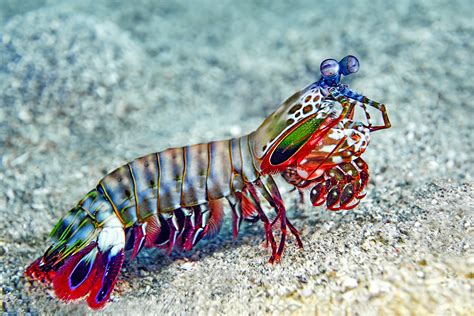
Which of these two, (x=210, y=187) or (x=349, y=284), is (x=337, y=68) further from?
(x=349, y=284)

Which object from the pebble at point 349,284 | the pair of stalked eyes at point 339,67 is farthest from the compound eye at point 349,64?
the pebble at point 349,284

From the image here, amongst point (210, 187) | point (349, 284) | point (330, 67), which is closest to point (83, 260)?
point (210, 187)

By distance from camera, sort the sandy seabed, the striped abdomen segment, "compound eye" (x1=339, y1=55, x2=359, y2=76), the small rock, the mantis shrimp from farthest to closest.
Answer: the striped abdomen segment → the mantis shrimp → "compound eye" (x1=339, y1=55, x2=359, y2=76) → the sandy seabed → the small rock

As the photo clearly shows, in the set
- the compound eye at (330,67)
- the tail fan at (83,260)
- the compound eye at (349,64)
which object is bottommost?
the tail fan at (83,260)

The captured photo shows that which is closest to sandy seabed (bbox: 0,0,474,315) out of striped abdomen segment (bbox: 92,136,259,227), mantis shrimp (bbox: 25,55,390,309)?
mantis shrimp (bbox: 25,55,390,309)

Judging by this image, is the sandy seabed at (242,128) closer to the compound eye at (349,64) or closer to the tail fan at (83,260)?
the tail fan at (83,260)

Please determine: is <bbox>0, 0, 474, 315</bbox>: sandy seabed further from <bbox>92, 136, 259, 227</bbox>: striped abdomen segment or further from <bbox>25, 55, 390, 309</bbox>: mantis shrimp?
<bbox>92, 136, 259, 227</bbox>: striped abdomen segment
